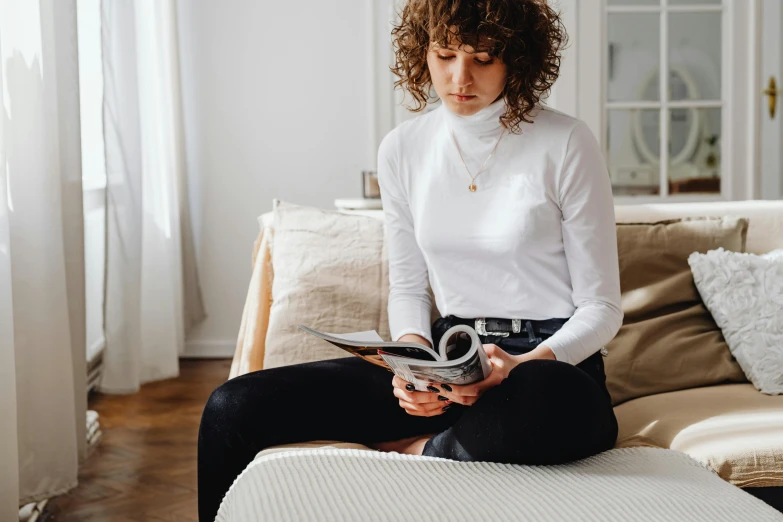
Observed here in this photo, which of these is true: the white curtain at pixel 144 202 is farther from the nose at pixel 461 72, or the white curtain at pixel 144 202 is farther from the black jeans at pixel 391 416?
the nose at pixel 461 72

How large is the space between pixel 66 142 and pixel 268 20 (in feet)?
6.39

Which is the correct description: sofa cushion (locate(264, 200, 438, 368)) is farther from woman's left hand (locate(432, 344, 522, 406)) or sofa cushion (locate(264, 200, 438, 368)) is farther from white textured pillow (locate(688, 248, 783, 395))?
white textured pillow (locate(688, 248, 783, 395))

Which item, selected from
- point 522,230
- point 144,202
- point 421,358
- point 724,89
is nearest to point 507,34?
point 522,230

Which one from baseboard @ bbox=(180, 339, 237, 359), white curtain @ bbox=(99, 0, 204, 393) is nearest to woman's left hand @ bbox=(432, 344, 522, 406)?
white curtain @ bbox=(99, 0, 204, 393)

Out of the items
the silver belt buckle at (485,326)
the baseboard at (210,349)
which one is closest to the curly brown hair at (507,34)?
the silver belt buckle at (485,326)

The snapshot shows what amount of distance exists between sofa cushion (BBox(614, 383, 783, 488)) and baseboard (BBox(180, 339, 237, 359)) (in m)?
2.55

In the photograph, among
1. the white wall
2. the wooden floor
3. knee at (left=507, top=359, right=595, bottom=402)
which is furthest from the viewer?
the white wall

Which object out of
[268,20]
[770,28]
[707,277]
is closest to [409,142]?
[707,277]

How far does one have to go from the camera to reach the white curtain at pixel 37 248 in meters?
1.79

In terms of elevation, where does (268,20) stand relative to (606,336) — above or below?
above

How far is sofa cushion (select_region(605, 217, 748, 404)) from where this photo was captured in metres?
1.71

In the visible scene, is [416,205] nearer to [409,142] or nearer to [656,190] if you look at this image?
[409,142]

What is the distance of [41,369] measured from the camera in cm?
185

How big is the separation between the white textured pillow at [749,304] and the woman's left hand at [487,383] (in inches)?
26.2
